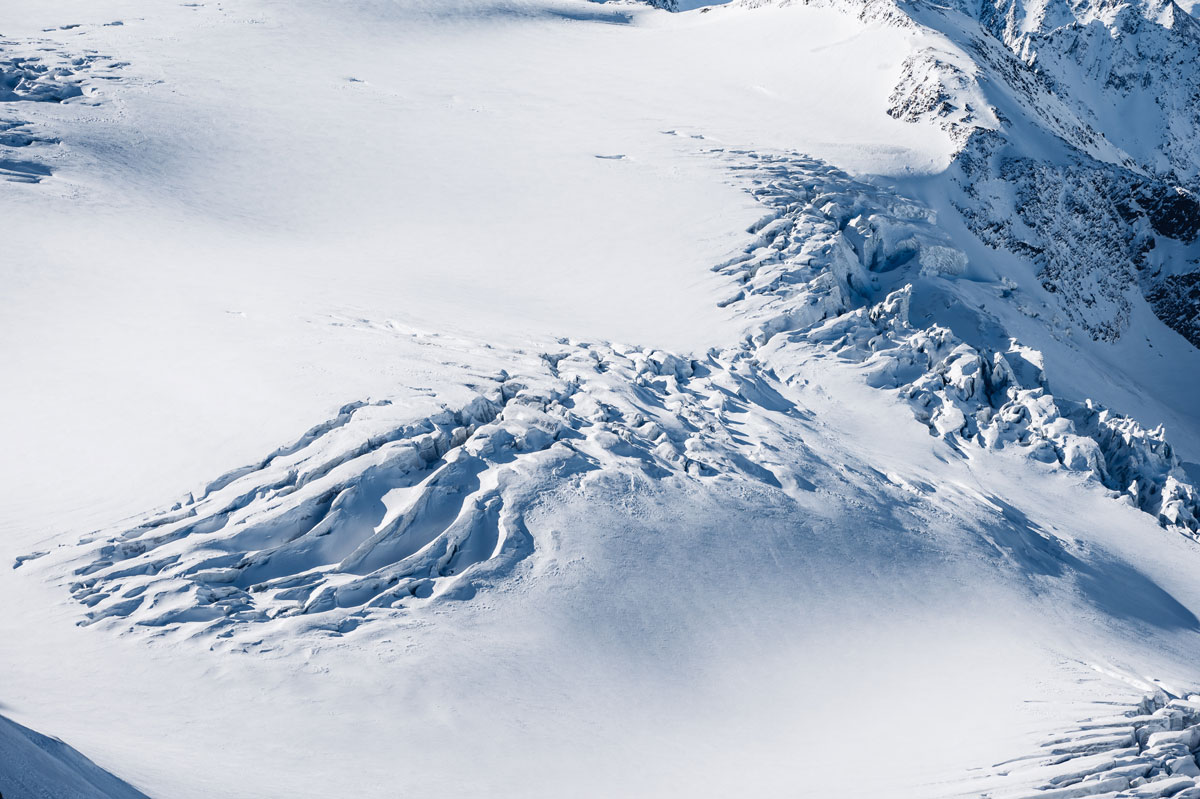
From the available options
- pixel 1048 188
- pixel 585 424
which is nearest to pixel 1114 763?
pixel 585 424

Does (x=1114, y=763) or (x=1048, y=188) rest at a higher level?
(x=1048, y=188)

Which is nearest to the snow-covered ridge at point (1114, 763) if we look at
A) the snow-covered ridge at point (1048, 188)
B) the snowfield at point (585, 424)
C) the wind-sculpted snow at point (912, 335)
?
the snowfield at point (585, 424)

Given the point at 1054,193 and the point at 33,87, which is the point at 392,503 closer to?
the point at 33,87

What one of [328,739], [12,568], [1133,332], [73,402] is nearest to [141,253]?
[73,402]

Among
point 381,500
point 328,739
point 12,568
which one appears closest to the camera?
point 328,739

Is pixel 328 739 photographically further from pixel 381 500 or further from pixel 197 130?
pixel 197 130

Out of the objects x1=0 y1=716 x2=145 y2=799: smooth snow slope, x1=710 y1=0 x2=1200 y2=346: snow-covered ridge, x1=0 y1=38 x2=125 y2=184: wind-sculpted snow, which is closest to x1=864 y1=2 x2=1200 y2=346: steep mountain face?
x1=710 y1=0 x2=1200 y2=346: snow-covered ridge
